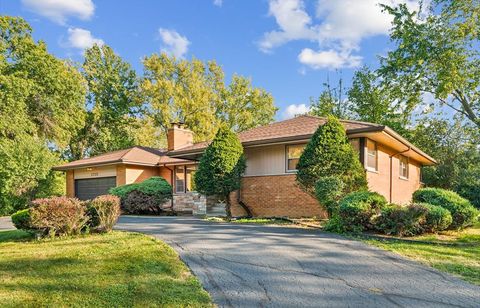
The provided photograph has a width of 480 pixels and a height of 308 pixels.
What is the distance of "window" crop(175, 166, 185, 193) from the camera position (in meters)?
21.5

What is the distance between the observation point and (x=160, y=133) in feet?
119

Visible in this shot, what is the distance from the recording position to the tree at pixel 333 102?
34094mm

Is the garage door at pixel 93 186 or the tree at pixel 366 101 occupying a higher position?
the tree at pixel 366 101

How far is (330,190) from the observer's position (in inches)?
432

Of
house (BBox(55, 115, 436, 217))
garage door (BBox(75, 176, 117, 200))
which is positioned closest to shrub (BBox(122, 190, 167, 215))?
house (BBox(55, 115, 436, 217))

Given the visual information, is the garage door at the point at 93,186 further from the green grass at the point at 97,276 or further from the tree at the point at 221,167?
the green grass at the point at 97,276

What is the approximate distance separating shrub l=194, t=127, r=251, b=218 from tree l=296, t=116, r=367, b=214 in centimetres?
273

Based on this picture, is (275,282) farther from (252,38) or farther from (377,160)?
(252,38)

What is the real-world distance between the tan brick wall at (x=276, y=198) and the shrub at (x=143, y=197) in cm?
500

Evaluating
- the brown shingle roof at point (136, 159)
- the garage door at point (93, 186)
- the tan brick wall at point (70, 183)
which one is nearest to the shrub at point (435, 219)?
the brown shingle roof at point (136, 159)

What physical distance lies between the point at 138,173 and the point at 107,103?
1571 cm

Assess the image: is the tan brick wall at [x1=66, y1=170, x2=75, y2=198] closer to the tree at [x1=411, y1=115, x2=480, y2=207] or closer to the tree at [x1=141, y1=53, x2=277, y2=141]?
the tree at [x1=141, y1=53, x2=277, y2=141]

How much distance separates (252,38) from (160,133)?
59.6ft

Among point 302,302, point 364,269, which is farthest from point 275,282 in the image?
point 364,269
